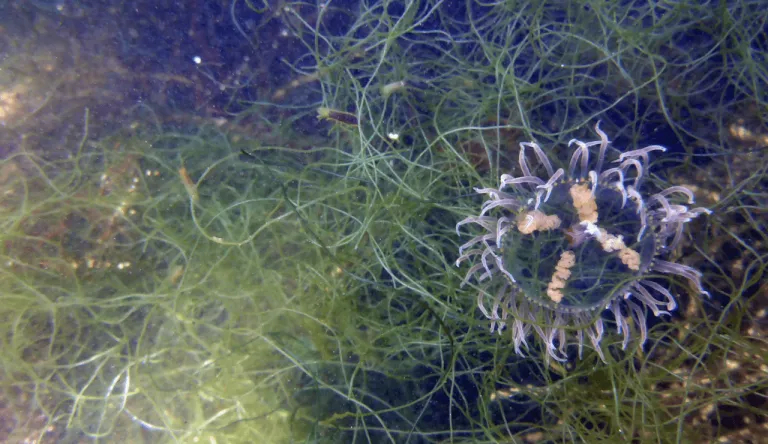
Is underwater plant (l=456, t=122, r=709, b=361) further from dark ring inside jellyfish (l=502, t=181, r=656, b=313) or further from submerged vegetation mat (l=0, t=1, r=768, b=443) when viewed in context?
submerged vegetation mat (l=0, t=1, r=768, b=443)

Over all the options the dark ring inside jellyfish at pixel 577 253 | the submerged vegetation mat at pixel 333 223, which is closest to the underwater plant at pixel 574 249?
the dark ring inside jellyfish at pixel 577 253

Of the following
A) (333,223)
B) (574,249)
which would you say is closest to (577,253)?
(574,249)

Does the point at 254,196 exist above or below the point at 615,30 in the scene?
below

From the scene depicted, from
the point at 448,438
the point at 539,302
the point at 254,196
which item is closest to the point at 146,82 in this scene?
→ the point at 254,196

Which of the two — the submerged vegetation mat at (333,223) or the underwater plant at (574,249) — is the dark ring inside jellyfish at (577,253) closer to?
the underwater plant at (574,249)

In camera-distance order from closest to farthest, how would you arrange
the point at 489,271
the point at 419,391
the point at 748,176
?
1. the point at 489,271
2. the point at 748,176
3. the point at 419,391

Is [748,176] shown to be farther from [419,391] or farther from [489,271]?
[419,391]

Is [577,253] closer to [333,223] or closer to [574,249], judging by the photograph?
[574,249]
